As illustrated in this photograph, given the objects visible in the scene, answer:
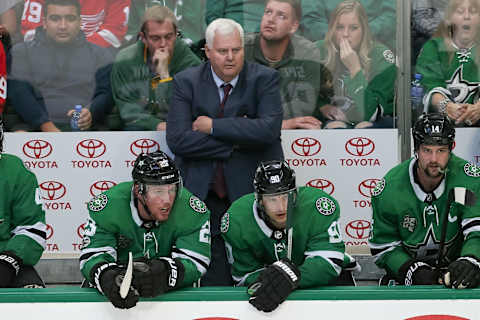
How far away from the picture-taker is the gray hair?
5.56 m

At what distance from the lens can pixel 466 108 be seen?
19.9 ft

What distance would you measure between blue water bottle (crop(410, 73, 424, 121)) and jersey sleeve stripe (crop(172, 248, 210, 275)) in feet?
8.05

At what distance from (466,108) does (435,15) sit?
27.4 inches

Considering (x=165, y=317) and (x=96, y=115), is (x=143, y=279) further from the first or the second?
(x=96, y=115)

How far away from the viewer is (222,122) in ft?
17.6

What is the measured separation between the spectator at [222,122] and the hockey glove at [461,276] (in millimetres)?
1884

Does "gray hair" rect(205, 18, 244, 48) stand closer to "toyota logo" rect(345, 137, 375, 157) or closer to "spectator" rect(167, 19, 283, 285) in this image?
"spectator" rect(167, 19, 283, 285)

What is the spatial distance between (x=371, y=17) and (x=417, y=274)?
2.35m

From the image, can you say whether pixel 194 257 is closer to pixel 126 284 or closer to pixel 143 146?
pixel 126 284

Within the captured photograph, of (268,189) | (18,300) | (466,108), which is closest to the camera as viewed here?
(18,300)

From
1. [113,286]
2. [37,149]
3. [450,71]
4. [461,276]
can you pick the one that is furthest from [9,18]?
[461,276]

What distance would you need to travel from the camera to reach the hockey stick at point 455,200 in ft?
13.5

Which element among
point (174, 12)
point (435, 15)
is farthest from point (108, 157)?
point (435, 15)

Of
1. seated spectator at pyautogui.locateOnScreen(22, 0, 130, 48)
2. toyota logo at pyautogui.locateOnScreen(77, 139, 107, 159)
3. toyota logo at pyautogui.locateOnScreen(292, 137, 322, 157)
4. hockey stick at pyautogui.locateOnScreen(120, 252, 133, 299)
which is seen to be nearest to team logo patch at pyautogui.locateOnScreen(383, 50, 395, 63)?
toyota logo at pyautogui.locateOnScreen(292, 137, 322, 157)
